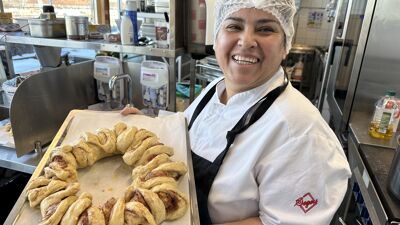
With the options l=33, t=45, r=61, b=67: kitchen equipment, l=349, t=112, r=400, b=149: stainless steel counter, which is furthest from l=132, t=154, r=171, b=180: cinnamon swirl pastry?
l=33, t=45, r=61, b=67: kitchen equipment

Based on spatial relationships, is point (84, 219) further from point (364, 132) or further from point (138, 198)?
point (364, 132)

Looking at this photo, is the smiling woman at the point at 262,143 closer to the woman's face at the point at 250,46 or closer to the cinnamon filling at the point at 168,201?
the woman's face at the point at 250,46

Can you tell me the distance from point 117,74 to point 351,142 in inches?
51.5

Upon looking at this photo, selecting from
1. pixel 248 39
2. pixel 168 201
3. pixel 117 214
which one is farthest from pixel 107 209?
pixel 248 39

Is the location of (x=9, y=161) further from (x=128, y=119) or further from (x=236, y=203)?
(x=236, y=203)

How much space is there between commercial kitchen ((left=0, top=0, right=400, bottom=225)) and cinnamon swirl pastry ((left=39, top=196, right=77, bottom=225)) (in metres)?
0.16

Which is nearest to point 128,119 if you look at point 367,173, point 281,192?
point 281,192

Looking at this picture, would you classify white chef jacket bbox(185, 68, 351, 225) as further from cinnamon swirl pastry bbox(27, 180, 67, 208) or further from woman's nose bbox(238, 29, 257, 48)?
cinnamon swirl pastry bbox(27, 180, 67, 208)

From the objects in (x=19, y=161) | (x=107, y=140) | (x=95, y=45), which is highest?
(x=95, y=45)

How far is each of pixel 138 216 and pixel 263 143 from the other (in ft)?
1.31

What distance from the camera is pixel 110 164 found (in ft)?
3.38

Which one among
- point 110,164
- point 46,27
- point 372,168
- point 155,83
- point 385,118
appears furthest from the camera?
point 46,27

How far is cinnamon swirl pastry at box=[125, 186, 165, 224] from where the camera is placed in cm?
73

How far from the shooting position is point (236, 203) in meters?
0.88
